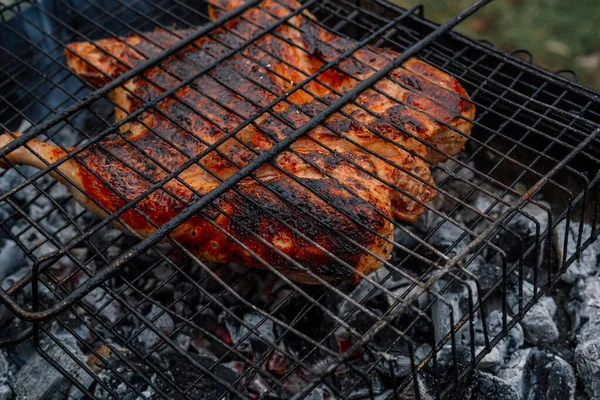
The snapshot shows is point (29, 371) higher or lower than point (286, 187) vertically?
lower

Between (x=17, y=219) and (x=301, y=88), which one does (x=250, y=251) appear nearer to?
(x=301, y=88)

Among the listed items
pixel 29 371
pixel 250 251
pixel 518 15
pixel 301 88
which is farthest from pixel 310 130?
pixel 518 15

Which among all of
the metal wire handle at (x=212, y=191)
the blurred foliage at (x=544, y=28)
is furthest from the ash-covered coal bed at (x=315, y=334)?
the blurred foliage at (x=544, y=28)

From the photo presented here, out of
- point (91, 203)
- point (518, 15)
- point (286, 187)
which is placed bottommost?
point (518, 15)

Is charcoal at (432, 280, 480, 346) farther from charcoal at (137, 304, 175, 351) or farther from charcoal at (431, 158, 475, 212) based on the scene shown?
charcoal at (137, 304, 175, 351)

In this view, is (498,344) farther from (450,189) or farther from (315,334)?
(450,189)

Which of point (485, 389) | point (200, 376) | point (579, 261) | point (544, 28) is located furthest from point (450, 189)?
point (544, 28)
